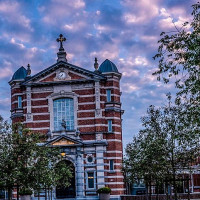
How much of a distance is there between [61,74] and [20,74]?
18.3ft

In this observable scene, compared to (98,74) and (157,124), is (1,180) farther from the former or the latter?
(98,74)

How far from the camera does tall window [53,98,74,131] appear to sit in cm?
5466

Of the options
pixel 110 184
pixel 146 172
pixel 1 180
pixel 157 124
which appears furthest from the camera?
pixel 110 184

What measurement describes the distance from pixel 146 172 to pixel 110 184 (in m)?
14.3

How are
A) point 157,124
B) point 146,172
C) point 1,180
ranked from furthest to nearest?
1. point 146,172
2. point 157,124
3. point 1,180

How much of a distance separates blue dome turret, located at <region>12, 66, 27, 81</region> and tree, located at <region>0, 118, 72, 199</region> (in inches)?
880

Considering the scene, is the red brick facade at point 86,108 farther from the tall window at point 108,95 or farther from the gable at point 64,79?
the tall window at point 108,95

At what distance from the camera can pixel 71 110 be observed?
180ft

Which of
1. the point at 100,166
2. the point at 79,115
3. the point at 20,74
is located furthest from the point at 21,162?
the point at 20,74

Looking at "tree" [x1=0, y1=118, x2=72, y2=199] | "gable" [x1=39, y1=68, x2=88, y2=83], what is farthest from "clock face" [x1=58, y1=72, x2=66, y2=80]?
"tree" [x1=0, y1=118, x2=72, y2=199]

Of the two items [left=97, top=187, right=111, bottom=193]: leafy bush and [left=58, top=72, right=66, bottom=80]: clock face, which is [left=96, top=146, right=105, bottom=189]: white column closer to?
[left=97, top=187, right=111, bottom=193]: leafy bush

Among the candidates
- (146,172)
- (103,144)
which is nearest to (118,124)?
(103,144)

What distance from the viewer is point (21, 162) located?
33062 millimetres

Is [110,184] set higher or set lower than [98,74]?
lower
